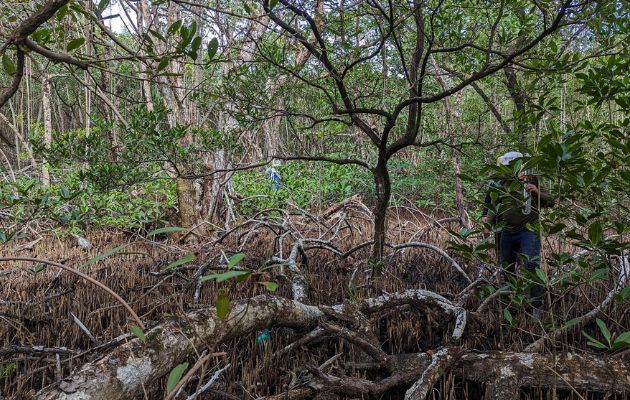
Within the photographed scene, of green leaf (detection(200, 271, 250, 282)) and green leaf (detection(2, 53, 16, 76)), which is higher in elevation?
green leaf (detection(2, 53, 16, 76))

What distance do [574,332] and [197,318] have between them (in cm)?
188

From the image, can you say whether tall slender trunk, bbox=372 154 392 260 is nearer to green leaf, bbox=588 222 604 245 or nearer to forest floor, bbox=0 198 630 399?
forest floor, bbox=0 198 630 399

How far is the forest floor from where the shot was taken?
1.58 meters


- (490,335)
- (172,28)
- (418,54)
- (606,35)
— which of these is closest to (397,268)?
(490,335)

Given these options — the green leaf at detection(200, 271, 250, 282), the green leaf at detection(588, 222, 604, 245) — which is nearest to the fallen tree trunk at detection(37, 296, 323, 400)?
the green leaf at detection(200, 271, 250, 282)

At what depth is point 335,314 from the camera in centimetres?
158

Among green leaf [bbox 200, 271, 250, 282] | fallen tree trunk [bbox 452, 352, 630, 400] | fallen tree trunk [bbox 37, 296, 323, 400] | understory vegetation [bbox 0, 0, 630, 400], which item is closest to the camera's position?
green leaf [bbox 200, 271, 250, 282]

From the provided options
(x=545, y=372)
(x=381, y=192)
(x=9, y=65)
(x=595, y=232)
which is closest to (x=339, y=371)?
(x=545, y=372)

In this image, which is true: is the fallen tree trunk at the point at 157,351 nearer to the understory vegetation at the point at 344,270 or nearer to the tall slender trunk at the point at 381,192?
the understory vegetation at the point at 344,270

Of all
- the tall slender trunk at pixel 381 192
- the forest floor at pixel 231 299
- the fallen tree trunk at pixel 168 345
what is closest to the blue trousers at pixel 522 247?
the forest floor at pixel 231 299

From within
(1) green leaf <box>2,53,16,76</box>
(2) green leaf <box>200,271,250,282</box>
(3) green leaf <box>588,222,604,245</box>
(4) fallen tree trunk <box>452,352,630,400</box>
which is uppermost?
(1) green leaf <box>2,53,16,76</box>

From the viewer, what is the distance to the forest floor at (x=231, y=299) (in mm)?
1583

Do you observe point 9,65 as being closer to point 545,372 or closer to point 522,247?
point 545,372

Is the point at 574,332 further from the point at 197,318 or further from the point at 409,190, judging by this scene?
the point at 409,190
